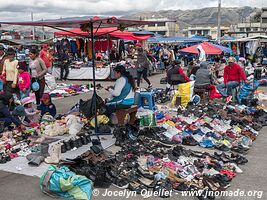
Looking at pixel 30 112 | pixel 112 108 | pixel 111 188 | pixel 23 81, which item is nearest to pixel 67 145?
pixel 112 108

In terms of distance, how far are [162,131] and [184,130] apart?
52 cm

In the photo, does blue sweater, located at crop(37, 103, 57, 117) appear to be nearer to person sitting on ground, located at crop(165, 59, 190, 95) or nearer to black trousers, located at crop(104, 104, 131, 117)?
black trousers, located at crop(104, 104, 131, 117)

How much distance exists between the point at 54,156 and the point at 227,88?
6.86 meters

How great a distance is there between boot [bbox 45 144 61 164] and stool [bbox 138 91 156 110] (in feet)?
13.6

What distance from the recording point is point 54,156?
5820 millimetres

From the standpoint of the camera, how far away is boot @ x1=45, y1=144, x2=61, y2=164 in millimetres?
5730

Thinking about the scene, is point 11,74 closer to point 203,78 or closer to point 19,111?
point 19,111

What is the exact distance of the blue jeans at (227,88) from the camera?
10.7m

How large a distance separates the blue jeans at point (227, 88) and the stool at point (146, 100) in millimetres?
2729

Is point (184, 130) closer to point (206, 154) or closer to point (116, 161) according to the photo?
point (206, 154)

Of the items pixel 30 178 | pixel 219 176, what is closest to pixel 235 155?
pixel 219 176

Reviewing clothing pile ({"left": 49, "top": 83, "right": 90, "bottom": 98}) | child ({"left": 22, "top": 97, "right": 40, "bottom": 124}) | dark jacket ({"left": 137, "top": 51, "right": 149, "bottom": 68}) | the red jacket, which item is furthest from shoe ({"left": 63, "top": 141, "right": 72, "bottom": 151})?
dark jacket ({"left": 137, "top": 51, "right": 149, "bottom": 68})

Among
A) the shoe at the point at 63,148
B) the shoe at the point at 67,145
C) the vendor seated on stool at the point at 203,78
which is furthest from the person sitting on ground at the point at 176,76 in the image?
the shoe at the point at 63,148

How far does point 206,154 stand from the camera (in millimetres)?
6031
